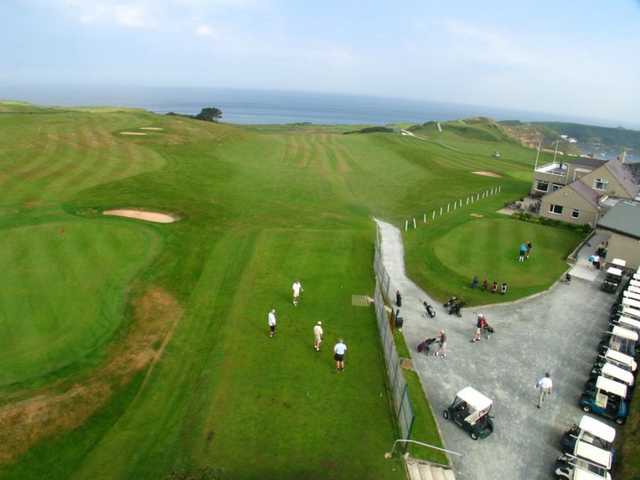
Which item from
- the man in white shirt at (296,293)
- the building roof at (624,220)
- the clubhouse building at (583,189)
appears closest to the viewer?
the man in white shirt at (296,293)

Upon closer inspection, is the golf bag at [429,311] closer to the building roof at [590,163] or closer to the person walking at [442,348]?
the person walking at [442,348]

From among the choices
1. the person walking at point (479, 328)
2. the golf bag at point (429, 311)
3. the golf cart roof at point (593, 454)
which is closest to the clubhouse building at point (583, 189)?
the golf bag at point (429, 311)

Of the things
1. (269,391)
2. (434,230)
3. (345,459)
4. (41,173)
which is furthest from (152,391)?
(41,173)

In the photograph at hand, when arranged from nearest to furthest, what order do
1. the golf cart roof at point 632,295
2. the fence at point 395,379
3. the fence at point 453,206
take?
the fence at point 395,379 < the golf cart roof at point 632,295 < the fence at point 453,206

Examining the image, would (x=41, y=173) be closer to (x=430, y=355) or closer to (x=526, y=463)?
(x=430, y=355)

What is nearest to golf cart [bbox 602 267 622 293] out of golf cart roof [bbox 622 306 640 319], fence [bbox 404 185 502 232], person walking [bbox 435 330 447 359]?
golf cart roof [bbox 622 306 640 319]

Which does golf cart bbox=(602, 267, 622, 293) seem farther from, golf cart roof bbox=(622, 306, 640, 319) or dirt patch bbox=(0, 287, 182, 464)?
dirt patch bbox=(0, 287, 182, 464)
